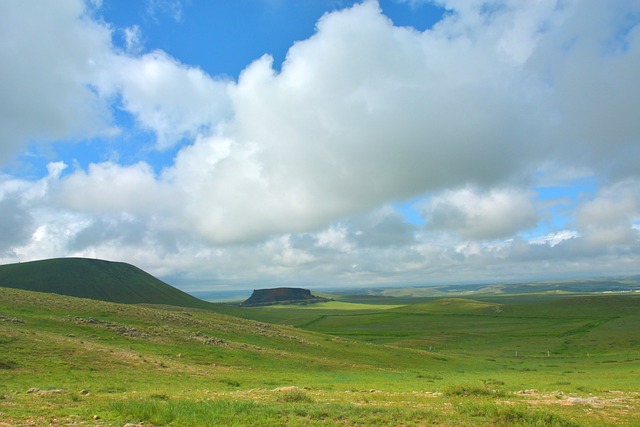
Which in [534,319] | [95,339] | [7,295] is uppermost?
[7,295]

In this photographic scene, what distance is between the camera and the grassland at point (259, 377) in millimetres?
15781

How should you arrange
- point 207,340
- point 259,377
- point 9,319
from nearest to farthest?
point 259,377 → point 9,319 → point 207,340

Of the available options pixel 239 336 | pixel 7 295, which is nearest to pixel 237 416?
pixel 239 336

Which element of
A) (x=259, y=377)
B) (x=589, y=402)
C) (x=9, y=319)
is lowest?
(x=259, y=377)

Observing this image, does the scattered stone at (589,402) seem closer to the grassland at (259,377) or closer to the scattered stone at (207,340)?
the grassland at (259,377)

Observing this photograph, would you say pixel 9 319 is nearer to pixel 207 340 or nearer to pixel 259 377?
pixel 207 340

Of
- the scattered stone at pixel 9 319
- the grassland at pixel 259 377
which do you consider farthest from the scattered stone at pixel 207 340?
the scattered stone at pixel 9 319

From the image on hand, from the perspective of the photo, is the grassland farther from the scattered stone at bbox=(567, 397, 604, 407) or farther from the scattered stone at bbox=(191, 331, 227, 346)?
the scattered stone at bbox=(191, 331, 227, 346)

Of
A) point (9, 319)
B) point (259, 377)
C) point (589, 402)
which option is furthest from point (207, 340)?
point (589, 402)

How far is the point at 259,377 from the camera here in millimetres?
34031

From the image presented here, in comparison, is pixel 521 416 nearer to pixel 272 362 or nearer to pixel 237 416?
pixel 237 416

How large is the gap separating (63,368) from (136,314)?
28411 millimetres

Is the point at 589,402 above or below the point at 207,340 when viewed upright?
below

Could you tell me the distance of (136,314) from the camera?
57.3 metres
